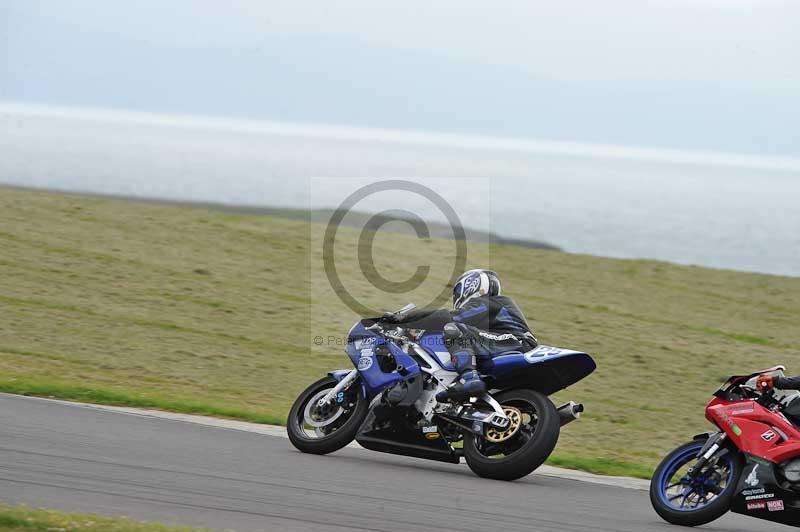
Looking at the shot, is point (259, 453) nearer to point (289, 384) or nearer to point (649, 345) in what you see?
point (289, 384)

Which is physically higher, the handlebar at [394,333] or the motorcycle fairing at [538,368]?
the handlebar at [394,333]

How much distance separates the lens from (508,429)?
9.18 m

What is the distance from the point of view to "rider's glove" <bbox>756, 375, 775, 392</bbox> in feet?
25.9

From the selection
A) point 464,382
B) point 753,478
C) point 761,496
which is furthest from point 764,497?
point 464,382

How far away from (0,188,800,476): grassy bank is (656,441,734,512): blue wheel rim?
2.82 metres

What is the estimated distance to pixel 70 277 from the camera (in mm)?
20016

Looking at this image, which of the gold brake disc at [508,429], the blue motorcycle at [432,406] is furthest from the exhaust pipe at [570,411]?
the gold brake disc at [508,429]

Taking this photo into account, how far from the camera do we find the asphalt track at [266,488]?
735 cm

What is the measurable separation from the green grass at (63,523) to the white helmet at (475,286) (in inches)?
163

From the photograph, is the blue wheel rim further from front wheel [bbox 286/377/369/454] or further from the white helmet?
front wheel [bbox 286/377/369/454]

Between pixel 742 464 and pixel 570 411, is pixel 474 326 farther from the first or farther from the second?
pixel 742 464

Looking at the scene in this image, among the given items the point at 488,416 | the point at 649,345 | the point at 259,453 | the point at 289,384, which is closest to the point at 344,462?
the point at 259,453

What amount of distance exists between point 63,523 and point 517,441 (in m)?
4.01

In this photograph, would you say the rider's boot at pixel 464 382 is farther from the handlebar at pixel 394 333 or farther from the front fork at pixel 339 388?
the front fork at pixel 339 388
